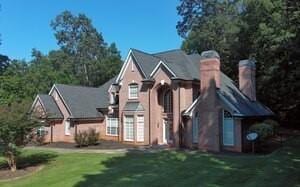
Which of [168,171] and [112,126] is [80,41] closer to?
[112,126]

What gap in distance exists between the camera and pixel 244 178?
16.6m

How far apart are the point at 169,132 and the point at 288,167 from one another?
1719 cm

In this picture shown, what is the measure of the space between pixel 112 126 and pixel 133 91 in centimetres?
570

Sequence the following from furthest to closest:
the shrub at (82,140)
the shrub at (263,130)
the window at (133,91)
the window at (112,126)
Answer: the window at (112,126)
the window at (133,91)
the shrub at (82,140)
the shrub at (263,130)

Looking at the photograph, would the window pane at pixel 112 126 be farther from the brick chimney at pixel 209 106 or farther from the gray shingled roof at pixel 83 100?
the brick chimney at pixel 209 106

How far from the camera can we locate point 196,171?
62.1 feet

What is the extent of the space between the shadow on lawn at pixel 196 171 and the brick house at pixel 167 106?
5580 millimetres

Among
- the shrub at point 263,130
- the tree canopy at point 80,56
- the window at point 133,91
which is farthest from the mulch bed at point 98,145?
the tree canopy at point 80,56

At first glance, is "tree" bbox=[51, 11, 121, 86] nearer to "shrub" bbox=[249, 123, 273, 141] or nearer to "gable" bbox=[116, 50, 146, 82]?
"gable" bbox=[116, 50, 146, 82]

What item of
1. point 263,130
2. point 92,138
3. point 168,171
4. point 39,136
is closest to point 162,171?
point 168,171

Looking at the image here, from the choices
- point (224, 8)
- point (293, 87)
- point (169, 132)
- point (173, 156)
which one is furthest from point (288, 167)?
point (224, 8)

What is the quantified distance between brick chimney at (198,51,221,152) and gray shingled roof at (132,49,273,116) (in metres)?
0.87

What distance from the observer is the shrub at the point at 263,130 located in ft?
91.5

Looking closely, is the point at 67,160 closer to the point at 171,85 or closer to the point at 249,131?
the point at 171,85
